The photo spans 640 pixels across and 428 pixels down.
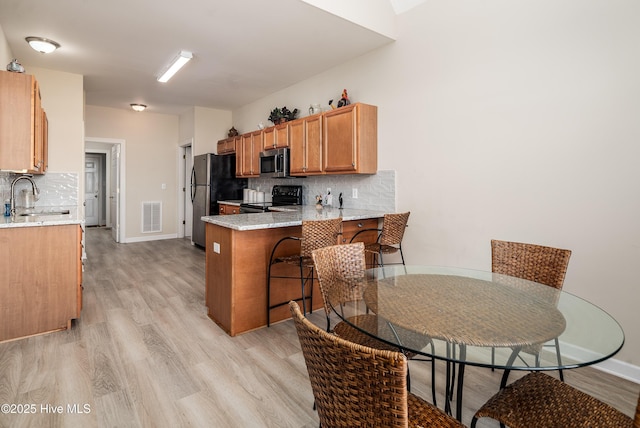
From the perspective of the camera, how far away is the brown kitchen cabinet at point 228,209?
5.37m

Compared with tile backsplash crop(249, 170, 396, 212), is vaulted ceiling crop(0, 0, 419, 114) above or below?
above

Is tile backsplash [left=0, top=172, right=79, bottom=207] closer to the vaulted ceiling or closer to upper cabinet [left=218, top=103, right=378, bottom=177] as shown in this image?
the vaulted ceiling

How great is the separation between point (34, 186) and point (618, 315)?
18.9 ft

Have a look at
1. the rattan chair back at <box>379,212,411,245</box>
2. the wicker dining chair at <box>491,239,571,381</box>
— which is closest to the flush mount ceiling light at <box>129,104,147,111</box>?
the rattan chair back at <box>379,212,411,245</box>

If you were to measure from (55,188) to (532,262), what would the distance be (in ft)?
17.3

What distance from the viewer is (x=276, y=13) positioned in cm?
299

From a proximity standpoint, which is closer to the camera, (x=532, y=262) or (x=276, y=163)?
(x=532, y=262)

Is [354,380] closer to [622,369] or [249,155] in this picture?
[622,369]

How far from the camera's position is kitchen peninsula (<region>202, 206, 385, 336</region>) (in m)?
2.66

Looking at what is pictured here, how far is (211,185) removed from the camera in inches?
234

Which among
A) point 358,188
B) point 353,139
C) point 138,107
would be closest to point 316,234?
point 353,139

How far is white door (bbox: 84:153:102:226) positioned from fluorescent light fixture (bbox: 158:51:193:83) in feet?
20.3

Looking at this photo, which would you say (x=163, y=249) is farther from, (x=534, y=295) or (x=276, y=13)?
(x=534, y=295)

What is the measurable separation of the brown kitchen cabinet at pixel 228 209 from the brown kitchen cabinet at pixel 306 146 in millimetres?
1309
